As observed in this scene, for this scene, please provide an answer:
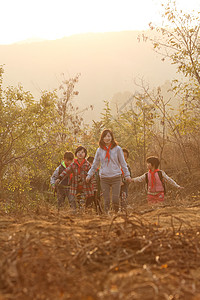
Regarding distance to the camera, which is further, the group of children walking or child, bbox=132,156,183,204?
child, bbox=132,156,183,204

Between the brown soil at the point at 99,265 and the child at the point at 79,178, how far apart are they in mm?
4239

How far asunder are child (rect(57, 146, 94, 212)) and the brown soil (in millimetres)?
4239

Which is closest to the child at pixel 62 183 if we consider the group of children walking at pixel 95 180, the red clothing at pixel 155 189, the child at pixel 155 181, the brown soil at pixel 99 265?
the group of children walking at pixel 95 180

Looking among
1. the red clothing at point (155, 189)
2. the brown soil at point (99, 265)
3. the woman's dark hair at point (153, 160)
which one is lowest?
the red clothing at point (155, 189)

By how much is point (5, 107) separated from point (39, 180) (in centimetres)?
730

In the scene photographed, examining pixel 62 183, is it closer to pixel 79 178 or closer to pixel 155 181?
pixel 79 178

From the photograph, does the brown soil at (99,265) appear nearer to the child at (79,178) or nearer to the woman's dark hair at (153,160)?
the child at (79,178)

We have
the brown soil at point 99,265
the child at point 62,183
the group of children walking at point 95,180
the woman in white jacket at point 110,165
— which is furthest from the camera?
the child at point 62,183

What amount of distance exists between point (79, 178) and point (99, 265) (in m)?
5.79

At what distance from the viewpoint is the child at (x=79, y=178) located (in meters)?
8.50

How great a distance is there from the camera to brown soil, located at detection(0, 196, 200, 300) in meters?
2.22

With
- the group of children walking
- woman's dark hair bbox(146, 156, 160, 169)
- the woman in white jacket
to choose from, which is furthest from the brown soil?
woman's dark hair bbox(146, 156, 160, 169)

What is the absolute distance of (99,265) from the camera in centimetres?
282

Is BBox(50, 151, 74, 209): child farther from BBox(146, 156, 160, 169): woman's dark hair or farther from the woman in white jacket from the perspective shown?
BBox(146, 156, 160, 169): woman's dark hair
